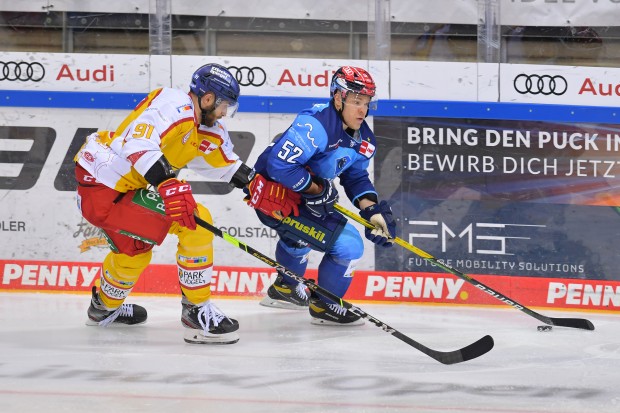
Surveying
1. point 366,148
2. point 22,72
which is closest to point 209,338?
point 366,148

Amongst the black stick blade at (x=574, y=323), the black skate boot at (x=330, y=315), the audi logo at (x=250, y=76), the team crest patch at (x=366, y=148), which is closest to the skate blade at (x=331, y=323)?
the black skate boot at (x=330, y=315)

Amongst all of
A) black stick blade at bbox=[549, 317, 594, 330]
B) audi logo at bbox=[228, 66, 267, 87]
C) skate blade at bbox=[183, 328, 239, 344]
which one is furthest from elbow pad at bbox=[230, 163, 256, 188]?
black stick blade at bbox=[549, 317, 594, 330]

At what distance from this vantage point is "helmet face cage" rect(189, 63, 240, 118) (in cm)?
428

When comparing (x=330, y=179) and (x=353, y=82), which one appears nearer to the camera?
(x=353, y=82)

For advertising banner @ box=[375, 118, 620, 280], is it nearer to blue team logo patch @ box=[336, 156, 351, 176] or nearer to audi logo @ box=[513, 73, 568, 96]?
audi logo @ box=[513, 73, 568, 96]

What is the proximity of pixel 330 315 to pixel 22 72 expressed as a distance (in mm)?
2268

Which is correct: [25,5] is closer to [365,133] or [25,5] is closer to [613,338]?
[365,133]

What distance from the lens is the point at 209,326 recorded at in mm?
4398

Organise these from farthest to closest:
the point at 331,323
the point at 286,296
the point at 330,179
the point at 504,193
Result: 1. the point at 504,193
2. the point at 286,296
3. the point at 331,323
4. the point at 330,179

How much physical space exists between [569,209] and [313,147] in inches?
65.9

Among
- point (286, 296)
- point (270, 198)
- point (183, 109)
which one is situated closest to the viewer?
point (183, 109)

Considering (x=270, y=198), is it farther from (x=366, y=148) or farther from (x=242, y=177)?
(x=366, y=148)

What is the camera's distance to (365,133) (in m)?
4.83

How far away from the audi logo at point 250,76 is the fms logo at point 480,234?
3.74 feet
